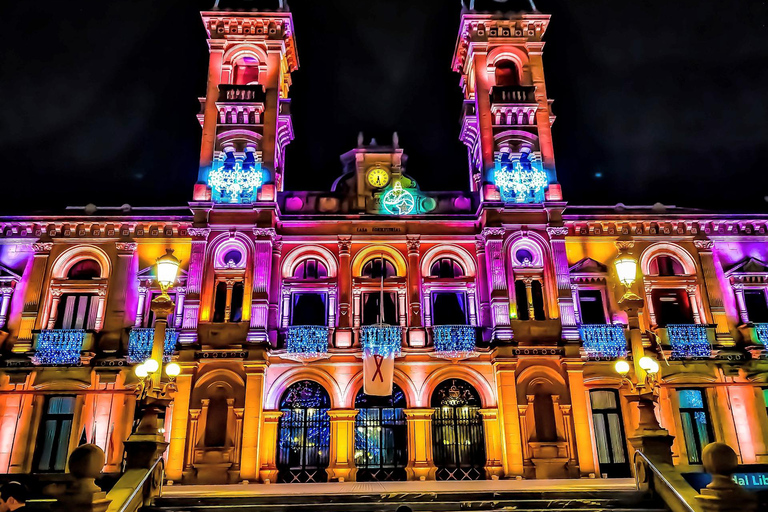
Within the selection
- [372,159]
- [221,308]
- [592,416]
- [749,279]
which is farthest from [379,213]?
[749,279]

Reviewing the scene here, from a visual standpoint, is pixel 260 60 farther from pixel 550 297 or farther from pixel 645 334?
pixel 645 334

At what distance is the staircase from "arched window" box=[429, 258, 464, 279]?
12.2m

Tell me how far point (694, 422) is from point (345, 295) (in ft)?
48.2

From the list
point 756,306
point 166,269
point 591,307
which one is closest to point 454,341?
point 591,307

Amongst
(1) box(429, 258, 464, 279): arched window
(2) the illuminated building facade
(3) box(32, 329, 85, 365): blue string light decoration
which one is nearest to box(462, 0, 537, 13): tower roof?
(2) the illuminated building facade

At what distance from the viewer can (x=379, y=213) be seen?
83.7ft

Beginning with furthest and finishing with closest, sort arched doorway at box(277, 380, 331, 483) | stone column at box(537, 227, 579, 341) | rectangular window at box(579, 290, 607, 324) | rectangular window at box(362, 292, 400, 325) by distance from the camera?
rectangular window at box(579, 290, 607, 324)
rectangular window at box(362, 292, 400, 325)
stone column at box(537, 227, 579, 341)
arched doorway at box(277, 380, 331, 483)

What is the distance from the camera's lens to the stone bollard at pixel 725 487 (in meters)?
10.6

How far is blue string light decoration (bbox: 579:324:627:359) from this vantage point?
23.5 meters

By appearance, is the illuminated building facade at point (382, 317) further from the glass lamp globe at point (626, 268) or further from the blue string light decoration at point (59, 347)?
the glass lamp globe at point (626, 268)

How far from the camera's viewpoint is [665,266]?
25.6m

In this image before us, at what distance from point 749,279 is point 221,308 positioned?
871 inches

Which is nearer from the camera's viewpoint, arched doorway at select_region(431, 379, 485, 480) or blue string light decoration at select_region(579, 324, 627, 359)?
arched doorway at select_region(431, 379, 485, 480)

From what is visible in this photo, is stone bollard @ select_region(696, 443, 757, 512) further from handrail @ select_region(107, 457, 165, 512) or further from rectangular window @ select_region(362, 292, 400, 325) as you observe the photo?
rectangular window @ select_region(362, 292, 400, 325)
